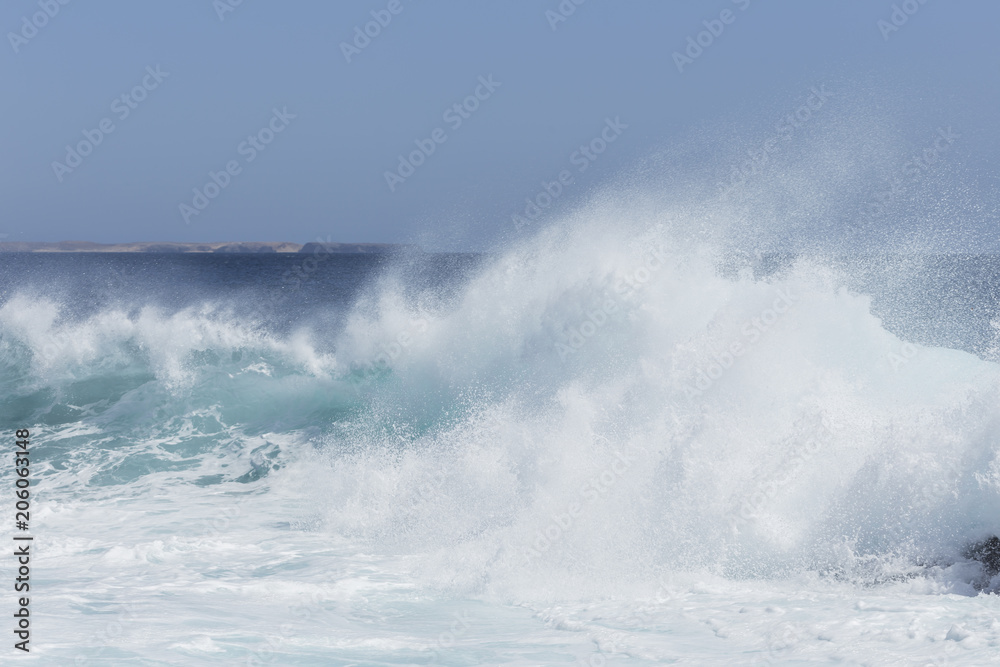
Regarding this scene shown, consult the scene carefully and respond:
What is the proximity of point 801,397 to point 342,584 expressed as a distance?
5.55 m

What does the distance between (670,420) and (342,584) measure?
4.05 m

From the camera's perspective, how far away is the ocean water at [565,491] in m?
6.44

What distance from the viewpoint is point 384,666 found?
5973mm

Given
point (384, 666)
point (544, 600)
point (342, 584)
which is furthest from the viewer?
point (342, 584)

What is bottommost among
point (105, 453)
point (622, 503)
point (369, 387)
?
point (622, 503)

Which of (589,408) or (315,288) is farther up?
(315,288)

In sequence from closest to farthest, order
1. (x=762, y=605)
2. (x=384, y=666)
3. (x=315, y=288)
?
(x=384, y=666), (x=762, y=605), (x=315, y=288)

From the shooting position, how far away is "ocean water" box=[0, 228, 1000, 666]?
6.44m

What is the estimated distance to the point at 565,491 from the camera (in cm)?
889

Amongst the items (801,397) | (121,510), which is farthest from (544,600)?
(121,510)

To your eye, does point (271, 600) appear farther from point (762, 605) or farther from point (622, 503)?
point (762, 605)

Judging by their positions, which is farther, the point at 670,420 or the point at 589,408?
the point at 589,408

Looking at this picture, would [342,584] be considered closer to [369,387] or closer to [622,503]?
[622,503]

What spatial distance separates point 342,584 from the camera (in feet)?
25.7
